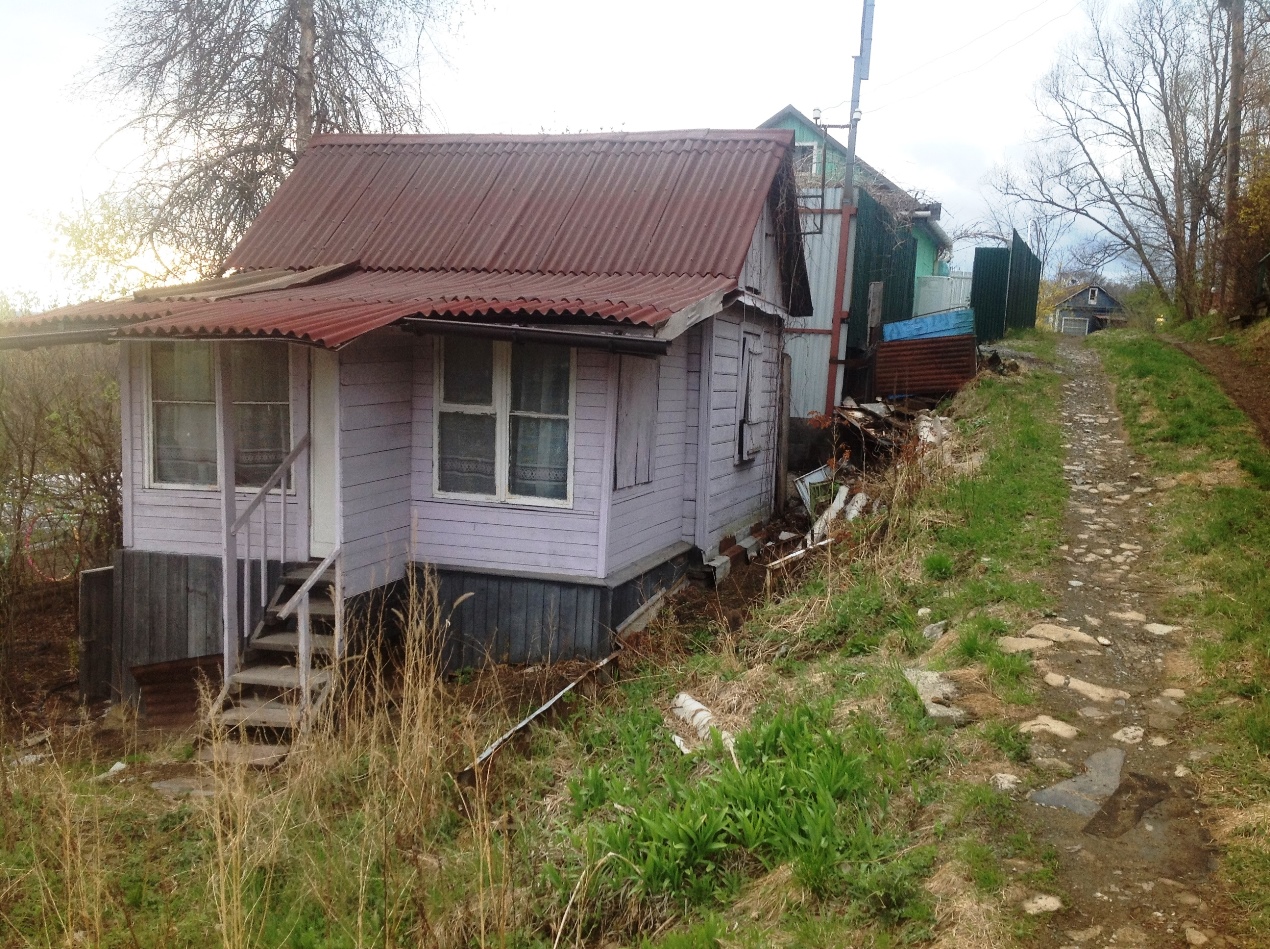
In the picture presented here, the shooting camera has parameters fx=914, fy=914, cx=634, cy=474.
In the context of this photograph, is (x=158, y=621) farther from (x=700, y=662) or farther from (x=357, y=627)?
(x=700, y=662)

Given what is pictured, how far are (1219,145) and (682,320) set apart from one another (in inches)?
855

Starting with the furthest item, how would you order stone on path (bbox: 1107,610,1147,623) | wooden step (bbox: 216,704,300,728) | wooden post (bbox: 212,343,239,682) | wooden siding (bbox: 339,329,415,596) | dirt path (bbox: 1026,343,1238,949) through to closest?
1. wooden siding (bbox: 339,329,415,596)
2. wooden post (bbox: 212,343,239,682)
3. wooden step (bbox: 216,704,300,728)
4. stone on path (bbox: 1107,610,1147,623)
5. dirt path (bbox: 1026,343,1238,949)

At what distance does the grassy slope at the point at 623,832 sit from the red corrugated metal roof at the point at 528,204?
470 cm

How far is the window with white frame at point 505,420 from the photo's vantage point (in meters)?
7.89

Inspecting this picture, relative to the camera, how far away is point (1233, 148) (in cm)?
1847

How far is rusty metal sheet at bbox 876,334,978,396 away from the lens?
13.9 metres

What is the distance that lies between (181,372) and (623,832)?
640cm

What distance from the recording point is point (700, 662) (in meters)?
6.58

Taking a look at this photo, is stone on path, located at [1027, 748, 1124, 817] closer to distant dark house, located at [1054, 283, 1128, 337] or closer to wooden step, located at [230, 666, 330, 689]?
wooden step, located at [230, 666, 330, 689]

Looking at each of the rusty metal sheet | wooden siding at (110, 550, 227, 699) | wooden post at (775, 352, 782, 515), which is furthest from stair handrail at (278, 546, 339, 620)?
the rusty metal sheet

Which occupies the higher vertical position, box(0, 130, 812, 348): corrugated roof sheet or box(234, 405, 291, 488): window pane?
box(0, 130, 812, 348): corrugated roof sheet

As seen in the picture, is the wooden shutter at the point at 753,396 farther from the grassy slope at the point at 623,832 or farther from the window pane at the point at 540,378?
the grassy slope at the point at 623,832

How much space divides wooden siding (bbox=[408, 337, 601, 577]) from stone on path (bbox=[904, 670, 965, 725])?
10.8 ft

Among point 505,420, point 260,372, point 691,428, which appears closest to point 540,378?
point 505,420
